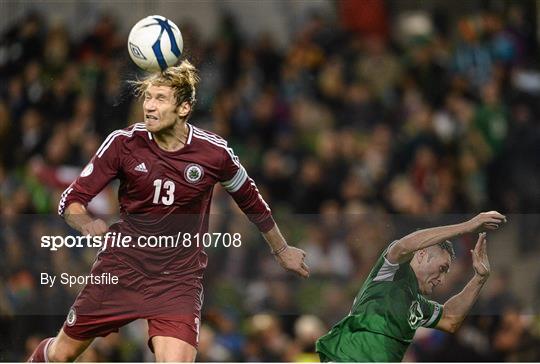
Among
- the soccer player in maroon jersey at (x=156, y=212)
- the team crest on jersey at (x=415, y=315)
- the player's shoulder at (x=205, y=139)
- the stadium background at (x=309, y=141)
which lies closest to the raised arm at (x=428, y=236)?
the stadium background at (x=309, y=141)

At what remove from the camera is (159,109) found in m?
6.93

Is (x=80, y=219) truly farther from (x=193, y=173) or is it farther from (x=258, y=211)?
(x=258, y=211)

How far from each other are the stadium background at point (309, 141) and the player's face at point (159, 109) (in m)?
0.60

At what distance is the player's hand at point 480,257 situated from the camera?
24.5 feet

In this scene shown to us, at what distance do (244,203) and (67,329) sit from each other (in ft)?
3.43

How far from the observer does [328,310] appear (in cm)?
760

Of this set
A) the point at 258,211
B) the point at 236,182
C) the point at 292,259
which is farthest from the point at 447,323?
the point at 236,182

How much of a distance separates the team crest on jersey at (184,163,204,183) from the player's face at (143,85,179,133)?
0.22 metres

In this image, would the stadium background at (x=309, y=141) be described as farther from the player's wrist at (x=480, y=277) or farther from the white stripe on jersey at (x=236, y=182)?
the white stripe on jersey at (x=236, y=182)

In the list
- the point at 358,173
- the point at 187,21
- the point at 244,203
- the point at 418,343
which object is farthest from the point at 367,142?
the point at 244,203

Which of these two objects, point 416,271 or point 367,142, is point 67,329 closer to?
point 416,271

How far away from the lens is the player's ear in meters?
6.99

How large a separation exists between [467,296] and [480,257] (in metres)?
0.21

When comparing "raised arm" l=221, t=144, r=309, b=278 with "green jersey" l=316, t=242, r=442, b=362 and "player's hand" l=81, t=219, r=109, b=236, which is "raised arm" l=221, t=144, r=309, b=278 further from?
"player's hand" l=81, t=219, r=109, b=236
